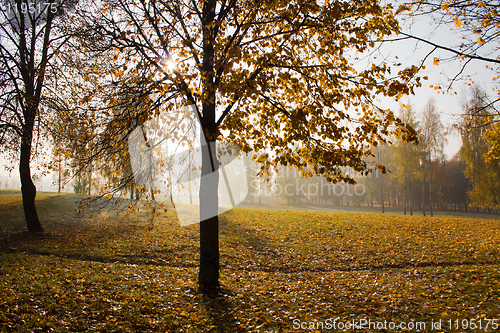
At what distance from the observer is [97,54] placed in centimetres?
720

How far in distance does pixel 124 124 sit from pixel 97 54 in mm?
2234

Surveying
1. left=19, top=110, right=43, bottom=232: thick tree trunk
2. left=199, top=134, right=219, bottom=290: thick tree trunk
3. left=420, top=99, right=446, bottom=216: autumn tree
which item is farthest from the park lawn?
left=420, top=99, right=446, bottom=216: autumn tree

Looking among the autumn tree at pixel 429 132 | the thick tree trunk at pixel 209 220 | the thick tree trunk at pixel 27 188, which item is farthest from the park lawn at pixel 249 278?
the autumn tree at pixel 429 132

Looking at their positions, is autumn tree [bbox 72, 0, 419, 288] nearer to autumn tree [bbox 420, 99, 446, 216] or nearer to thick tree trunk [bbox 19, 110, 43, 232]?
thick tree trunk [bbox 19, 110, 43, 232]

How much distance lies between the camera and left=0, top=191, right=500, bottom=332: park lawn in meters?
5.19

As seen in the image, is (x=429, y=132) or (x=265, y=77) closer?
(x=265, y=77)

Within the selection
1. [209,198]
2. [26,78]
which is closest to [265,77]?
[209,198]

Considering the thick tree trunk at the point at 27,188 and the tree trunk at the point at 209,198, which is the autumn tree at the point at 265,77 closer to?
the tree trunk at the point at 209,198

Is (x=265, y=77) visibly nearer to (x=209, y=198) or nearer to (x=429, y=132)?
(x=209, y=198)

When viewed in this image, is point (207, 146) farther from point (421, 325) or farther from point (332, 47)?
point (421, 325)

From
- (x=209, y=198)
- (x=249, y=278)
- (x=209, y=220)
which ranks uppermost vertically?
(x=209, y=198)

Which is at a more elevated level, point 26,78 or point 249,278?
point 26,78

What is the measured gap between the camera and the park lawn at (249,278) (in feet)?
17.0

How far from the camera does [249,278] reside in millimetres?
8383
